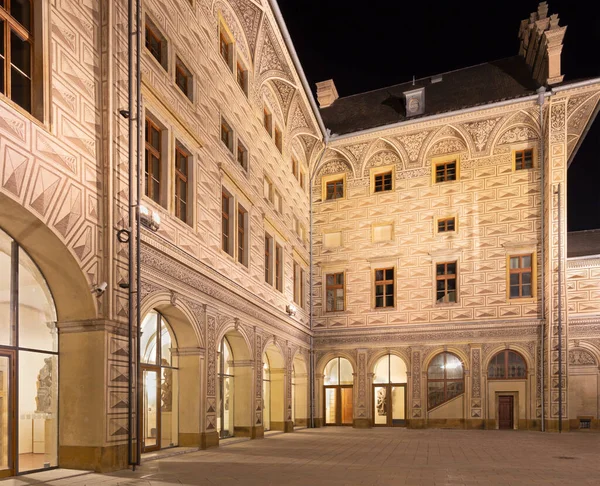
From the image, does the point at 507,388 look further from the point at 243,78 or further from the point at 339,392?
the point at 243,78

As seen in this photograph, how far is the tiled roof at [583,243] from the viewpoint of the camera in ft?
68.8

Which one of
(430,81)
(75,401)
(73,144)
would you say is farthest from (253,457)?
(430,81)

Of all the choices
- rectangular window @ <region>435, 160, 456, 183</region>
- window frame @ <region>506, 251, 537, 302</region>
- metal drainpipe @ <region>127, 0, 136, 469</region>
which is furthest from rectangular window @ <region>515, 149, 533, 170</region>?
metal drainpipe @ <region>127, 0, 136, 469</region>

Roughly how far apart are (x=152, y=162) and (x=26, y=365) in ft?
14.0

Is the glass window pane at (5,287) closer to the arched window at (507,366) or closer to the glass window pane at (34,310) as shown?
the glass window pane at (34,310)

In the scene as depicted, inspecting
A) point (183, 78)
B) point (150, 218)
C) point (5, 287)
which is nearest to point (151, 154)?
point (150, 218)

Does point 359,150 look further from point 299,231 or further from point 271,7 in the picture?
point 271,7

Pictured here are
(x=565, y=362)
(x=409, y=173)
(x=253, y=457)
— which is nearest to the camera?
(x=253, y=457)

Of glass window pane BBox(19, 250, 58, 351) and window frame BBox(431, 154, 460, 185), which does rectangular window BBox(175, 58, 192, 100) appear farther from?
window frame BBox(431, 154, 460, 185)

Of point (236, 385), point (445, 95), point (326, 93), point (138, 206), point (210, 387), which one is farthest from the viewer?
point (326, 93)

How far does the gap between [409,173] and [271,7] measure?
9.48 m

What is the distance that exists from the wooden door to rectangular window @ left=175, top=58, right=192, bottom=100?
1509cm

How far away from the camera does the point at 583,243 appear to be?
2181 cm

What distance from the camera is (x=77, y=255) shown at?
767cm
